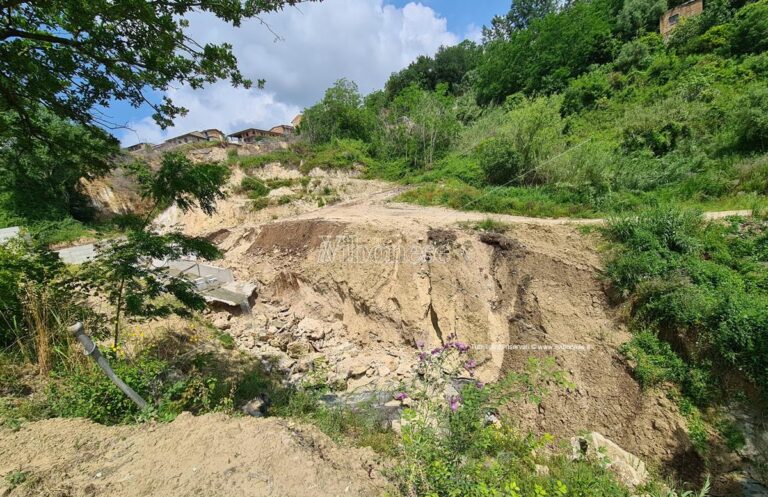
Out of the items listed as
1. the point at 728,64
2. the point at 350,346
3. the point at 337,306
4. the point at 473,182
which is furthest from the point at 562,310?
the point at 728,64

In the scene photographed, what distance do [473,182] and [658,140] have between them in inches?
292

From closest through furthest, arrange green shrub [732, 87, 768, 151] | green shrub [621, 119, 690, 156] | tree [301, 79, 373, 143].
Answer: green shrub [732, 87, 768, 151] → green shrub [621, 119, 690, 156] → tree [301, 79, 373, 143]

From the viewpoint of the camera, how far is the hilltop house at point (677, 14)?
1973 centimetres

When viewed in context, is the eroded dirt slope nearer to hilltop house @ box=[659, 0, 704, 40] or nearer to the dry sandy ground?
the dry sandy ground

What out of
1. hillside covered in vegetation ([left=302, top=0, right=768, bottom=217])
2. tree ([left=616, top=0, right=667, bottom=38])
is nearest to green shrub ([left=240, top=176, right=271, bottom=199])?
hillside covered in vegetation ([left=302, top=0, right=768, bottom=217])

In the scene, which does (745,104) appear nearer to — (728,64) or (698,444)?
(728,64)

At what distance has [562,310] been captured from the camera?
661 cm

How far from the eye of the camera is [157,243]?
11.7 ft

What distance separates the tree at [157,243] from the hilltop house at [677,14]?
29.6 meters

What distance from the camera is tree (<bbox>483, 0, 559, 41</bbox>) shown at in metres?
42.6

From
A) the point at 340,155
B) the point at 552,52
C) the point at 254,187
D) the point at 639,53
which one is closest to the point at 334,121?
the point at 340,155

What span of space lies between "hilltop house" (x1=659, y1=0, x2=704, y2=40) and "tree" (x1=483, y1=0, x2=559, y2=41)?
24804 millimetres

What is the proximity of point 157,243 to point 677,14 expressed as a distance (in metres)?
32.9

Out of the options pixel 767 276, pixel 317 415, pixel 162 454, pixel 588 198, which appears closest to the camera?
pixel 162 454
